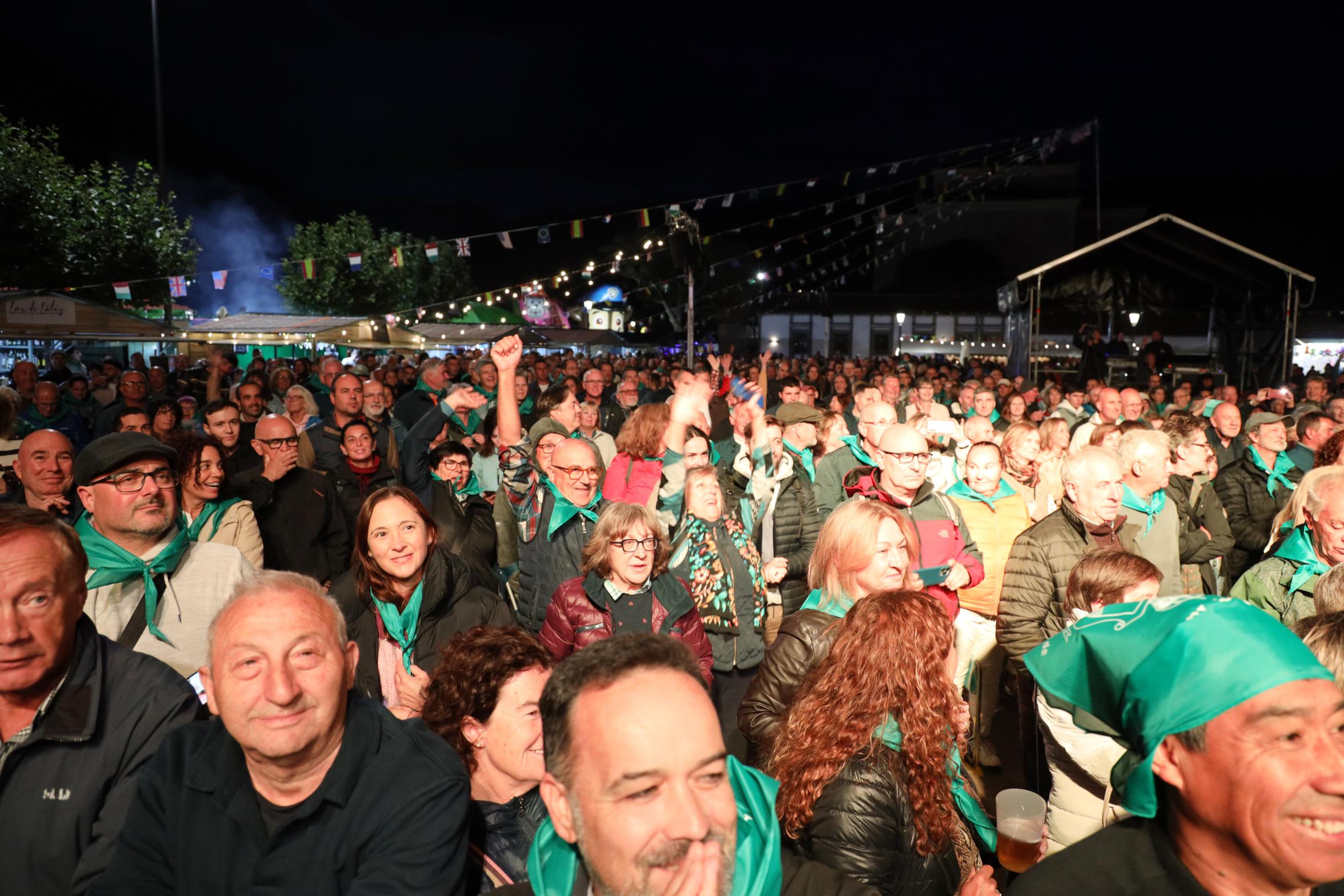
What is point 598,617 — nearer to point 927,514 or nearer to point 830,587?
point 830,587

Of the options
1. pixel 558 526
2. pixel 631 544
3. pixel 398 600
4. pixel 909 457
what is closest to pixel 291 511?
pixel 558 526

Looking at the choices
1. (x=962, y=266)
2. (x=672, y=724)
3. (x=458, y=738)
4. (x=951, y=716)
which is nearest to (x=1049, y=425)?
(x=951, y=716)

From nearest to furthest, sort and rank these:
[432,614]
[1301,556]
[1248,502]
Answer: [432,614], [1301,556], [1248,502]

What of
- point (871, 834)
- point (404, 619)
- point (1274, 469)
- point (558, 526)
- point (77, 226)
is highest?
point (77, 226)

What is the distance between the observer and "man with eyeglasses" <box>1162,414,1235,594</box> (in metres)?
4.84

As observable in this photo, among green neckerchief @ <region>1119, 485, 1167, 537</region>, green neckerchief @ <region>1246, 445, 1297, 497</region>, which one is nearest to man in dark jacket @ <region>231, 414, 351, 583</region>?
green neckerchief @ <region>1119, 485, 1167, 537</region>

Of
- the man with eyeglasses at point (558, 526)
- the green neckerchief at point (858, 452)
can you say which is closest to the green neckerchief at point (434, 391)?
the man with eyeglasses at point (558, 526)

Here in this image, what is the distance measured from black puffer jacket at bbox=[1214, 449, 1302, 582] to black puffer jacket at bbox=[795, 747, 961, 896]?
4.72 meters

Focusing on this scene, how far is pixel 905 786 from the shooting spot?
2.08 m

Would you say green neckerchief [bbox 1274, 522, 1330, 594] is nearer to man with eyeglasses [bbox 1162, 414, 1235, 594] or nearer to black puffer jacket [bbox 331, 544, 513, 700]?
man with eyeglasses [bbox 1162, 414, 1235, 594]

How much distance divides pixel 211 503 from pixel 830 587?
9.48 ft

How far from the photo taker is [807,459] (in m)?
6.07

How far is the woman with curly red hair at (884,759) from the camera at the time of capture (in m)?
2.02

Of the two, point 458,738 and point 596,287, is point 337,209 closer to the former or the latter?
point 596,287
